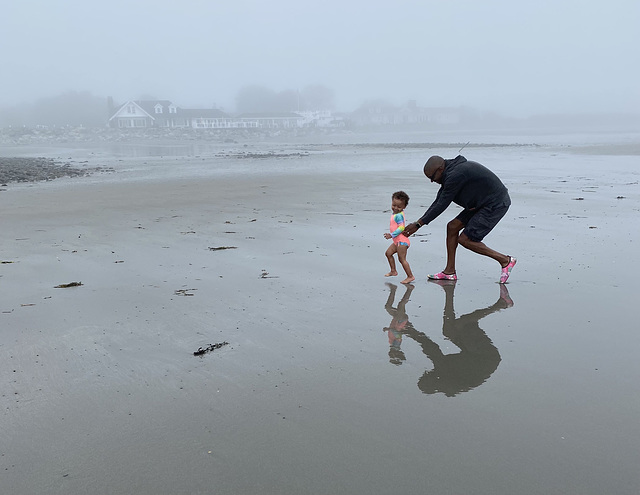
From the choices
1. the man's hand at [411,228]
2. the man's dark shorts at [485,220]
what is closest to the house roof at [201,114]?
the man's hand at [411,228]

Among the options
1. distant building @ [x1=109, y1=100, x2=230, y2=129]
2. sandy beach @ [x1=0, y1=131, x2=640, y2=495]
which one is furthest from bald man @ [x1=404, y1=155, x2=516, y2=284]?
distant building @ [x1=109, y1=100, x2=230, y2=129]

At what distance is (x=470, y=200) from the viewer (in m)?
6.72

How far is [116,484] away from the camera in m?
2.86

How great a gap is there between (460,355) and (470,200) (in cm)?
269

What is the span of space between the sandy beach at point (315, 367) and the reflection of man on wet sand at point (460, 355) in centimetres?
2

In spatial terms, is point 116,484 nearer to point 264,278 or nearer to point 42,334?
point 42,334

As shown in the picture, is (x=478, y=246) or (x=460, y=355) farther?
(x=478, y=246)

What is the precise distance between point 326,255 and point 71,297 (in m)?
3.16

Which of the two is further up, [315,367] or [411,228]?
[411,228]

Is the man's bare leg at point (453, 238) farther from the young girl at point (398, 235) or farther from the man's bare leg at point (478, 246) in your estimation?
the young girl at point (398, 235)

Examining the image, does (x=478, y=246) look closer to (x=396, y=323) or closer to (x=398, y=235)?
(x=398, y=235)

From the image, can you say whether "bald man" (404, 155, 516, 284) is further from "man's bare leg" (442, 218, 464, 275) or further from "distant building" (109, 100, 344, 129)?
"distant building" (109, 100, 344, 129)

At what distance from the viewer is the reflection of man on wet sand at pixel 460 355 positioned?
12.8 feet

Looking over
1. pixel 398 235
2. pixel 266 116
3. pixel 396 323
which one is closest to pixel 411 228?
pixel 398 235
